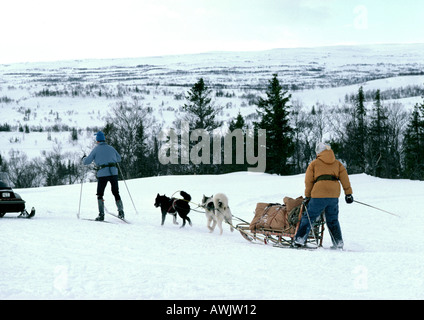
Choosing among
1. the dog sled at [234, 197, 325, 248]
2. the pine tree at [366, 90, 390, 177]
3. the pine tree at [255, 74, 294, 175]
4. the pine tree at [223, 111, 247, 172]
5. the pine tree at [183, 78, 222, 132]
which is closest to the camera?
the dog sled at [234, 197, 325, 248]

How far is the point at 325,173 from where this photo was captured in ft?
19.9

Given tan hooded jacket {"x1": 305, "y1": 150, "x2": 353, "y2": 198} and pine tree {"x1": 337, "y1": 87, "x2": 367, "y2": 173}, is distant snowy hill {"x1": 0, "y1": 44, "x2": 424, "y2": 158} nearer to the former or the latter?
pine tree {"x1": 337, "y1": 87, "x2": 367, "y2": 173}

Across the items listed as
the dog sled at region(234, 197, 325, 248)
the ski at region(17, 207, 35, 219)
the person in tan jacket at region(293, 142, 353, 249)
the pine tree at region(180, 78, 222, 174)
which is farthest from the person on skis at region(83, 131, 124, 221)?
the pine tree at region(180, 78, 222, 174)

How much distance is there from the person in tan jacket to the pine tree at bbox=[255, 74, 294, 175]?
31620mm

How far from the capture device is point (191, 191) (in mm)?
17062

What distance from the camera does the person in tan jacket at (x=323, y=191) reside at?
19.8 ft

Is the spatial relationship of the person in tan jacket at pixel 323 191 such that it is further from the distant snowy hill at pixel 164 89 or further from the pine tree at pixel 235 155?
the distant snowy hill at pixel 164 89

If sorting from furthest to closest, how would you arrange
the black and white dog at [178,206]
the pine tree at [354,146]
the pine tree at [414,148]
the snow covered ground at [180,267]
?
the pine tree at [354,146] → the pine tree at [414,148] → the black and white dog at [178,206] → the snow covered ground at [180,267]

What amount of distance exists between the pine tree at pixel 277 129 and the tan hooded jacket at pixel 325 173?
31618mm

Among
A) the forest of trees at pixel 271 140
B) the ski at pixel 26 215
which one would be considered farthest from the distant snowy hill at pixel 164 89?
the ski at pixel 26 215

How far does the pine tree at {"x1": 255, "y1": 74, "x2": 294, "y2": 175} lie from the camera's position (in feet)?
123
